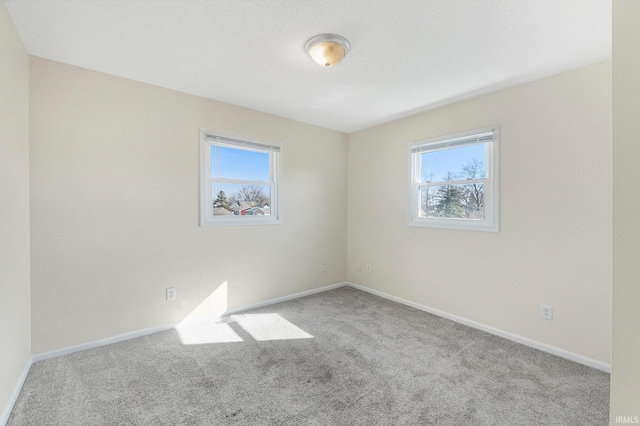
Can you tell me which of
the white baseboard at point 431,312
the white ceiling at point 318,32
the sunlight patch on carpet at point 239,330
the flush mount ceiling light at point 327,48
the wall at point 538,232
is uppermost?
the white ceiling at point 318,32

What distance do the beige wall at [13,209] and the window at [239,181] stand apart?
53.6 inches

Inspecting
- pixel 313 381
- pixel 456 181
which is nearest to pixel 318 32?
pixel 456 181

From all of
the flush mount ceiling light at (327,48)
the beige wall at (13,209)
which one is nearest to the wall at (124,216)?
the beige wall at (13,209)

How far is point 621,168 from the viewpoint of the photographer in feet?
3.45

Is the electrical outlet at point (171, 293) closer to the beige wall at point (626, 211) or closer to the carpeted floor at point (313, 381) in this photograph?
the carpeted floor at point (313, 381)

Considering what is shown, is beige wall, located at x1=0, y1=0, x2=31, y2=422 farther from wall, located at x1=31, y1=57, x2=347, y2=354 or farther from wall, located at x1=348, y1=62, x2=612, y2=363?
wall, located at x1=348, y1=62, x2=612, y2=363

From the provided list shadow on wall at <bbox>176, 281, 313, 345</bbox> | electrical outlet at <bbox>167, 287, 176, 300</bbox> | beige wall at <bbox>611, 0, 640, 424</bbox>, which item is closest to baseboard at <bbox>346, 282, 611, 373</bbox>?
shadow on wall at <bbox>176, 281, 313, 345</bbox>

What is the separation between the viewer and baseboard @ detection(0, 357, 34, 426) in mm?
1646

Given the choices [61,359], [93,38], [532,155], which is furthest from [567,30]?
[61,359]

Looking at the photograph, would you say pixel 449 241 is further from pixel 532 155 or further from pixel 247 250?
pixel 247 250

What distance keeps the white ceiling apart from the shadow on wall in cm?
233

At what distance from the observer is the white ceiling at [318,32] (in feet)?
5.56

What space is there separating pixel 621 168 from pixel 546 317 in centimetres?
205

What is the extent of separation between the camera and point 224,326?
2977 mm
